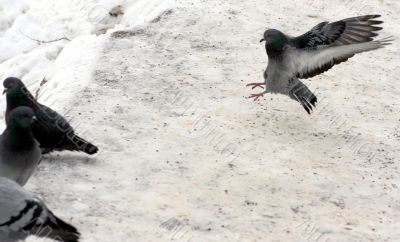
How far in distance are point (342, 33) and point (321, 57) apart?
35 centimetres

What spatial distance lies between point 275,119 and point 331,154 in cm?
86

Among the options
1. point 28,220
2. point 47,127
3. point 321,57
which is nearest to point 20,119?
point 47,127

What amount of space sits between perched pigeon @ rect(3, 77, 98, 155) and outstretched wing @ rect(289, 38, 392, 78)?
2323 mm

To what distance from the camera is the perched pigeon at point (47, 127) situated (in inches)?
213

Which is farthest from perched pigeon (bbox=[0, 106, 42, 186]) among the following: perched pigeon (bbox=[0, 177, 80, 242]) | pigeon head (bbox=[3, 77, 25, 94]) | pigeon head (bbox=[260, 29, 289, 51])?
pigeon head (bbox=[260, 29, 289, 51])

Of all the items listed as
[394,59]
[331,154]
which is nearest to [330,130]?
[331,154]

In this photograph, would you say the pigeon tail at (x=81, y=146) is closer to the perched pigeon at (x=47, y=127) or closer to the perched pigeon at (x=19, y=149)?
the perched pigeon at (x=47, y=127)

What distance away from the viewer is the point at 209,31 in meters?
8.45

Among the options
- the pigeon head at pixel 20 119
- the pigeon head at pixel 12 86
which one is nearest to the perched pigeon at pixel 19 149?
the pigeon head at pixel 20 119

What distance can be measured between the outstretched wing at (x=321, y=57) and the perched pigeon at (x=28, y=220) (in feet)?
10.7

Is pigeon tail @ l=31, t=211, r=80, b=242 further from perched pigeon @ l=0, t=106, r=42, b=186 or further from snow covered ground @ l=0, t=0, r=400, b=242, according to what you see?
perched pigeon @ l=0, t=106, r=42, b=186

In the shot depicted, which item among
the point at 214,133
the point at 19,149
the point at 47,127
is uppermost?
the point at 19,149

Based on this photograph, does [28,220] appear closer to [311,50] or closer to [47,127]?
[47,127]

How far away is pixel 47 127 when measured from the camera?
552 centimetres
